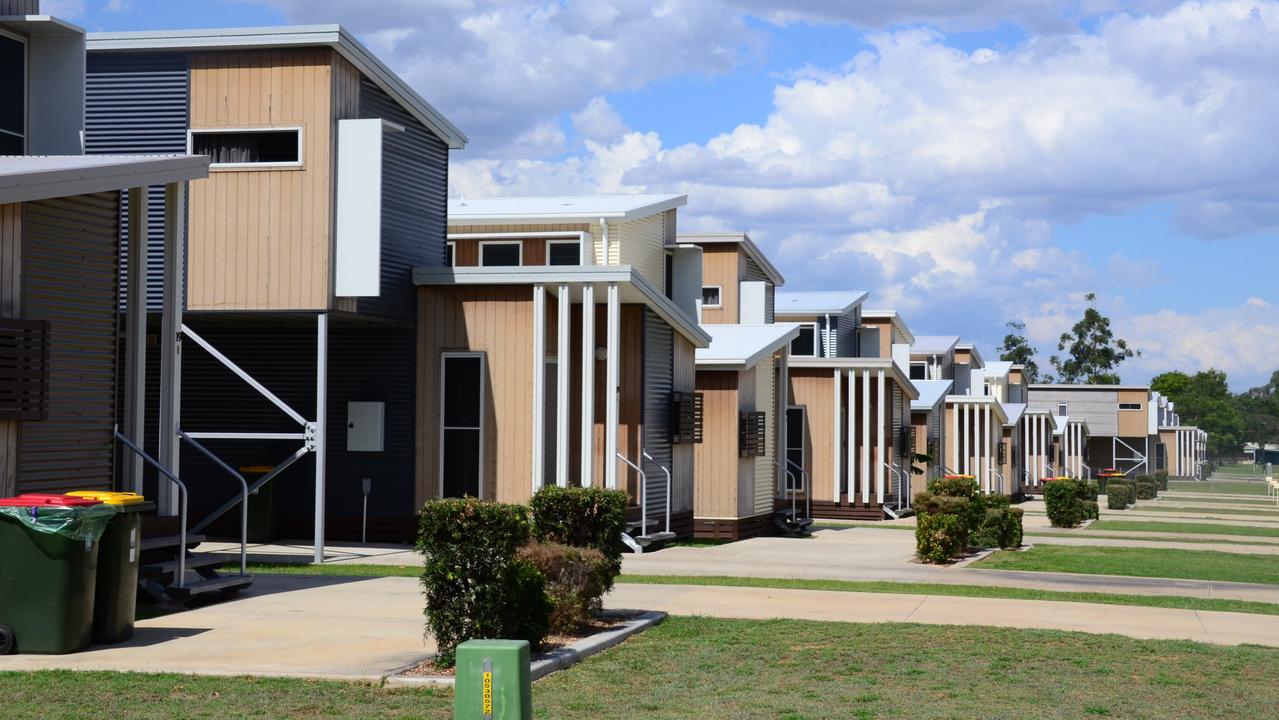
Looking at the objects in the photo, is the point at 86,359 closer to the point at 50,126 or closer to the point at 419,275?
the point at 50,126

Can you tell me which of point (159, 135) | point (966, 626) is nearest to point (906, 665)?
point (966, 626)

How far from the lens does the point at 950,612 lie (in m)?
14.7

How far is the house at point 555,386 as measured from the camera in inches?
826

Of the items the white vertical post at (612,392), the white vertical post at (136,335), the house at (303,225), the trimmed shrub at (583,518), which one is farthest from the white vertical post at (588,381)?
the white vertical post at (136,335)

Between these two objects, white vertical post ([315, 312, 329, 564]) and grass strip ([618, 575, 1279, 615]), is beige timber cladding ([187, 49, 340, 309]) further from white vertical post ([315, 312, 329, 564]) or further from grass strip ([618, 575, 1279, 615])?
grass strip ([618, 575, 1279, 615])

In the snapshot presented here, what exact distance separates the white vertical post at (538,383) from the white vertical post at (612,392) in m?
1.00

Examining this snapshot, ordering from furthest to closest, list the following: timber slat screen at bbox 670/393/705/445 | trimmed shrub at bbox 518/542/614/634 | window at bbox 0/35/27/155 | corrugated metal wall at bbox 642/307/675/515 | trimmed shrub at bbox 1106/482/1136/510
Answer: trimmed shrub at bbox 1106/482/1136/510, timber slat screen at bbox 670/393/705/445, corrugated metal wall at bbox 642/307/675/515, window at bbox 0/35/27/155, trimmed shrub at bbox 518/542/614/634

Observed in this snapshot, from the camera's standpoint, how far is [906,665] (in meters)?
11.0

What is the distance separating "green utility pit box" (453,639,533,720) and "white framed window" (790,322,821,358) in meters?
36.7

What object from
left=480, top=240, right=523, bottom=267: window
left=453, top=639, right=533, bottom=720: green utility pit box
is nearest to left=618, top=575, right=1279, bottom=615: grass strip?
left=453, top=639, right=533, bottom=720: green utility pit box

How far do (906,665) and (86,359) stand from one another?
320 inches

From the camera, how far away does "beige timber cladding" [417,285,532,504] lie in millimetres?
21156

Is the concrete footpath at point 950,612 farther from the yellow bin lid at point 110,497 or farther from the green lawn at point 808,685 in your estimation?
the yellow bin lid at point 110,497

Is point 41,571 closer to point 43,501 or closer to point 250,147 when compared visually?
point 43,501
